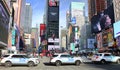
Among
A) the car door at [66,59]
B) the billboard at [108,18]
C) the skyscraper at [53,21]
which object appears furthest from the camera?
the skyscraper at [53,21]

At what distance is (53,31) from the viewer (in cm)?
17612

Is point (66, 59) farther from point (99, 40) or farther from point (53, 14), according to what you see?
point (53, 14)

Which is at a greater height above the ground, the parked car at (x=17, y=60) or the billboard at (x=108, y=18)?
the billboard at (x=108, y=18)

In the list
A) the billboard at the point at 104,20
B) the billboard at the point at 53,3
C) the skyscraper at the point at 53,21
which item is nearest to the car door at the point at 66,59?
the billboard at the point at 104,20

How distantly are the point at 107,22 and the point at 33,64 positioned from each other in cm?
7560

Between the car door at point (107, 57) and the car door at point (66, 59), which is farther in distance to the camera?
the car door at point (107, 57)

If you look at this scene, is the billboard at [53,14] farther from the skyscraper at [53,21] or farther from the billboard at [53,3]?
the billboard at [53,3]

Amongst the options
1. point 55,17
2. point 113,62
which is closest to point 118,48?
point 113,62

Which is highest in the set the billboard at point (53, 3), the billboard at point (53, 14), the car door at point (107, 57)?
the billboard at point (53, 3)

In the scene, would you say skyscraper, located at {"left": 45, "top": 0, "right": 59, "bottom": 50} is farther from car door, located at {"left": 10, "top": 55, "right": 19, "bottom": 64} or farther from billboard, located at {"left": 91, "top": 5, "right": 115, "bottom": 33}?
car door, located at {"left": 10, "top": 55, "right": 19, "bottom": 64}

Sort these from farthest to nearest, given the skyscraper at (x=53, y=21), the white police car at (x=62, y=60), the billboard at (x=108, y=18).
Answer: the skyscraper at (x=53, y=21)
the billboard at (x=108, y=18)
the white police car at (x=62, y=60)

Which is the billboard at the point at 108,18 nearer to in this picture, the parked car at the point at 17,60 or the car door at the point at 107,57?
the car door at the point at 107,57

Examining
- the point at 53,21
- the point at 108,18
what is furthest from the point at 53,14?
the point at 108,18

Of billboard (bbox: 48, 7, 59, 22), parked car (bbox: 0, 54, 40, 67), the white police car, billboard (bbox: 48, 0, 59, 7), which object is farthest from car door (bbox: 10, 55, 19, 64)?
billboard (bbox: 48, 0, 59, 7)
